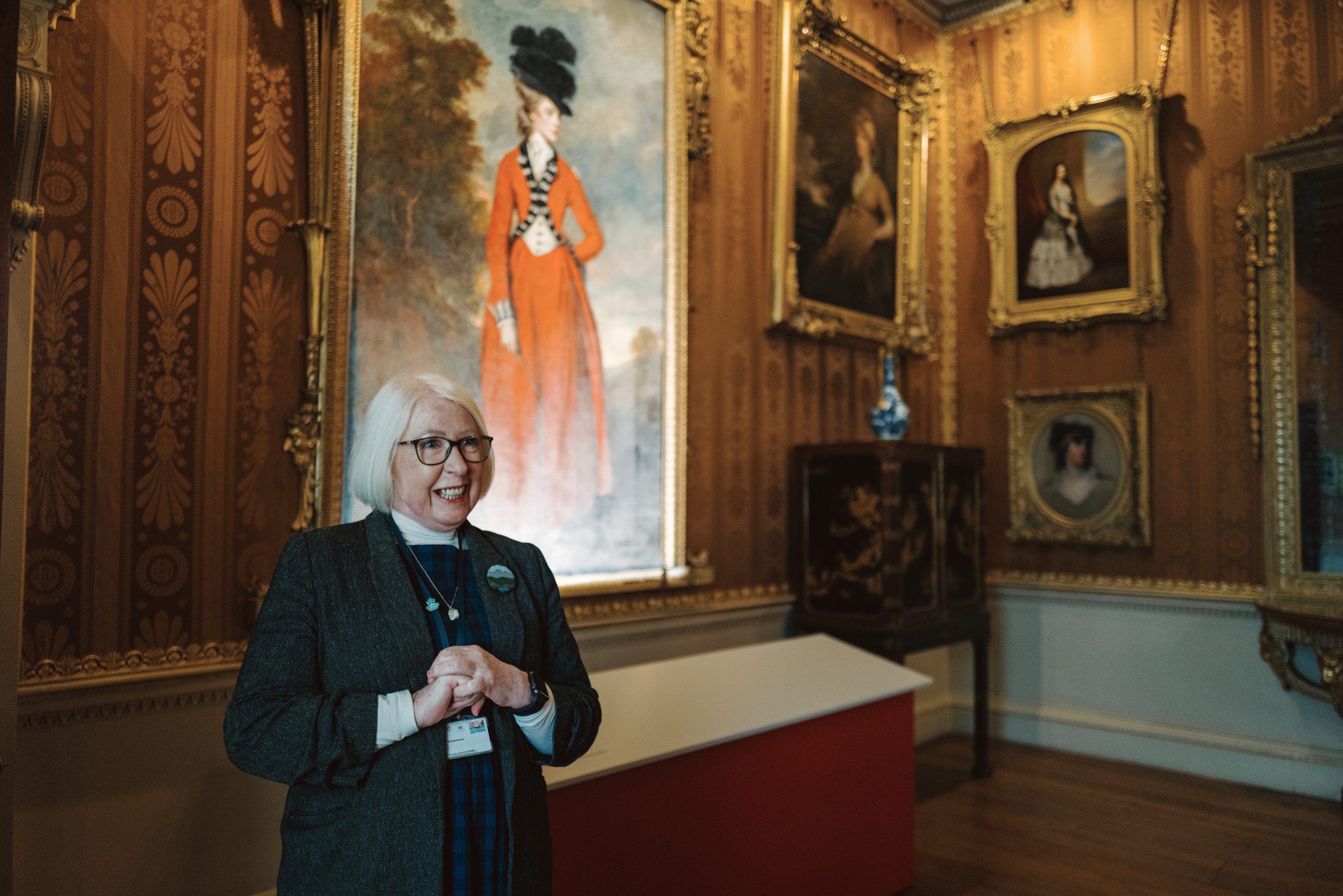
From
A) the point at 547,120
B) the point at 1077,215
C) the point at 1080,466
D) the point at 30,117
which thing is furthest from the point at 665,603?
the point at 1077,215

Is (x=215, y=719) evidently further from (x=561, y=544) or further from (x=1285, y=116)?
(x=1285, y=116)

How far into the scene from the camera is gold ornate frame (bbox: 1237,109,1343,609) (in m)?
5.05

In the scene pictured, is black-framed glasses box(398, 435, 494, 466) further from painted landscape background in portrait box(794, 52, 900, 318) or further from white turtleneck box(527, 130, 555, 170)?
painted landscape background in portrait box(794, 52, 900, 318)

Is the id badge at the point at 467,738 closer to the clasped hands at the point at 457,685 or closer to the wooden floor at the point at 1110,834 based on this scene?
the clasped hands at the point at 457,685

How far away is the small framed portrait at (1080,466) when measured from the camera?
223 inches

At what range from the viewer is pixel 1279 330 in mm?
5145

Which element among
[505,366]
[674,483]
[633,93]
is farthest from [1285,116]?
[505,366]

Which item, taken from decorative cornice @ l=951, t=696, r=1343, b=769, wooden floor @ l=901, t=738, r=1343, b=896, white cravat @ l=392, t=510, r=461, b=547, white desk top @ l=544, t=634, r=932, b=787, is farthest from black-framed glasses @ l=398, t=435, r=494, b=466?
decorative cornice @ l=951, t=696, r=1343, b=769

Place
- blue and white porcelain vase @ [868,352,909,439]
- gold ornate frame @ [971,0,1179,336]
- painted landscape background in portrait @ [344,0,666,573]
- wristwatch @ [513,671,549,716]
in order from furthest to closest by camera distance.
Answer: gold ornate frame @ [971,0,1179,336], blue and white porcelain vase @ [868,352,909,439], painted landscape background in portrait @ [344,0,666,573], wristwatch @ [513,671,549,716]

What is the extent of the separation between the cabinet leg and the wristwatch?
14.1 feet

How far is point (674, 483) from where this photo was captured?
14.6 feet

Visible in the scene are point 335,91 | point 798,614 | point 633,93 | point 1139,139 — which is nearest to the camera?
point 335,91

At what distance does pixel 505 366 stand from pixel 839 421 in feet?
8.25

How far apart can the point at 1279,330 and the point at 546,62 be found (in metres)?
4.18
